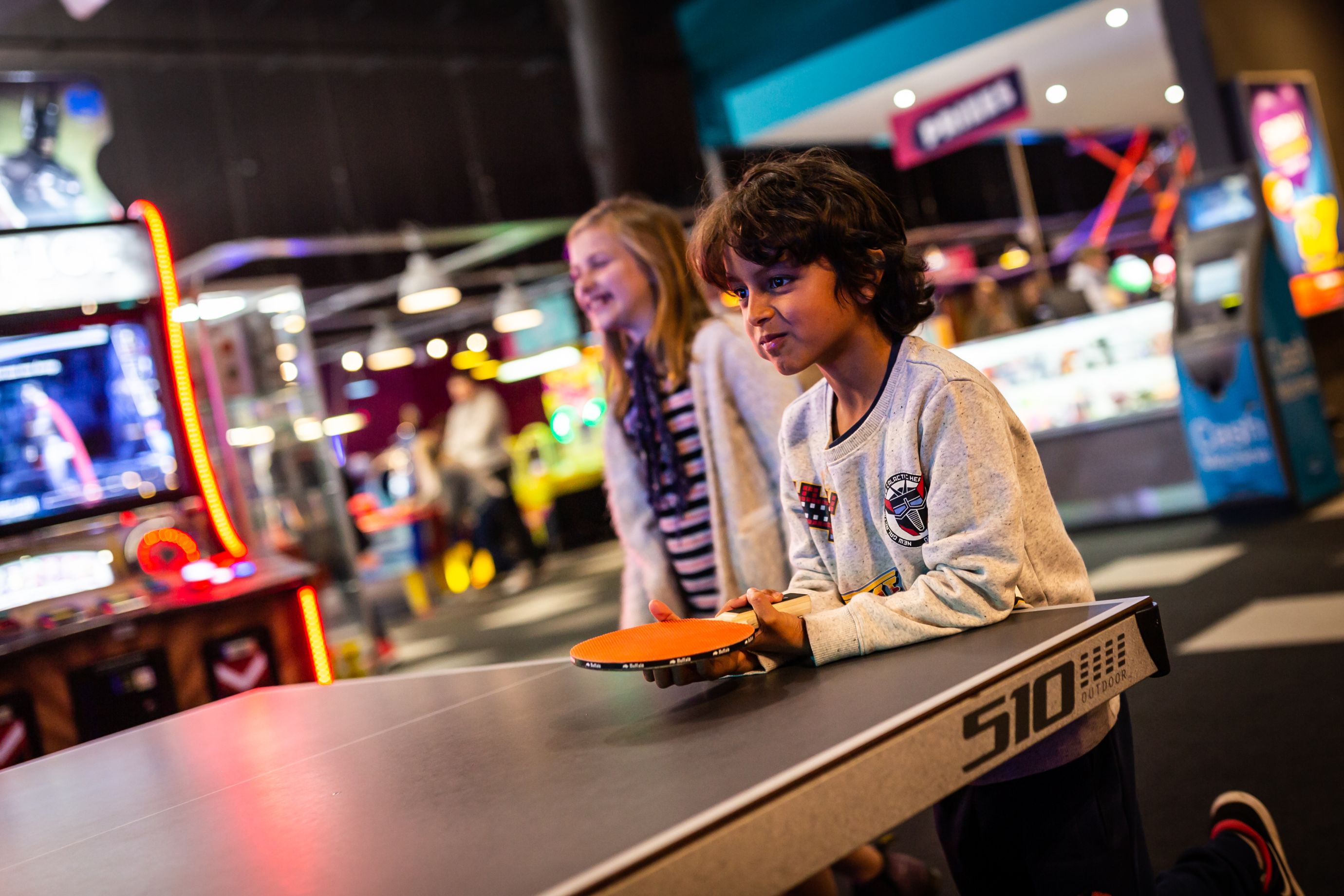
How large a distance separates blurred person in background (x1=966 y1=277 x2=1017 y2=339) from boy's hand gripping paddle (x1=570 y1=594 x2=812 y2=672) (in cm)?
724

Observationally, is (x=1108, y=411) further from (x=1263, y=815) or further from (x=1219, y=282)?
(x=1263, y=815)

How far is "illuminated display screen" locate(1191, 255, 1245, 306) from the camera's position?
5.26 m

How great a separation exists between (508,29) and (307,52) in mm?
1886

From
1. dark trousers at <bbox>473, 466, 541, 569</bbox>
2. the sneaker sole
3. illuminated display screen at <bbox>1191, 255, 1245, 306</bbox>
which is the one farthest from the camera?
dark trousers at <bbox>473, 466, 541, 569</bbox>

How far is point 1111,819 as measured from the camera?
1190 mm

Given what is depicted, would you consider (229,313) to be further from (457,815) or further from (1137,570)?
(457,815)

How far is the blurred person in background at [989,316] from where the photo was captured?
8188 millimetres

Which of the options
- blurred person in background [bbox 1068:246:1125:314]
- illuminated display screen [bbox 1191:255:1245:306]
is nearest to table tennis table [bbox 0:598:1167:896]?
illuminated display screen [bbox 1191:255:1245:306]

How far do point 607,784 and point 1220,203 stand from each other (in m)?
5.63

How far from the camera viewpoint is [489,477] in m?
9.03

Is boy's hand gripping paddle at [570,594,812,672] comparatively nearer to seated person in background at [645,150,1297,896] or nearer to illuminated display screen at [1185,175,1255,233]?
seated person in background at [645,150,1297,896]

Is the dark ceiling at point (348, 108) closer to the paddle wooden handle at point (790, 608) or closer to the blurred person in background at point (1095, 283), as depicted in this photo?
the blurred person in background at point (1095, 283)

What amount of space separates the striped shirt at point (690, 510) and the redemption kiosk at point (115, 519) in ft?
5.24

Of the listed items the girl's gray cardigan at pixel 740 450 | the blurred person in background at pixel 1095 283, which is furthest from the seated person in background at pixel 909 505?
the blurred person in background at pixel 1095 283
